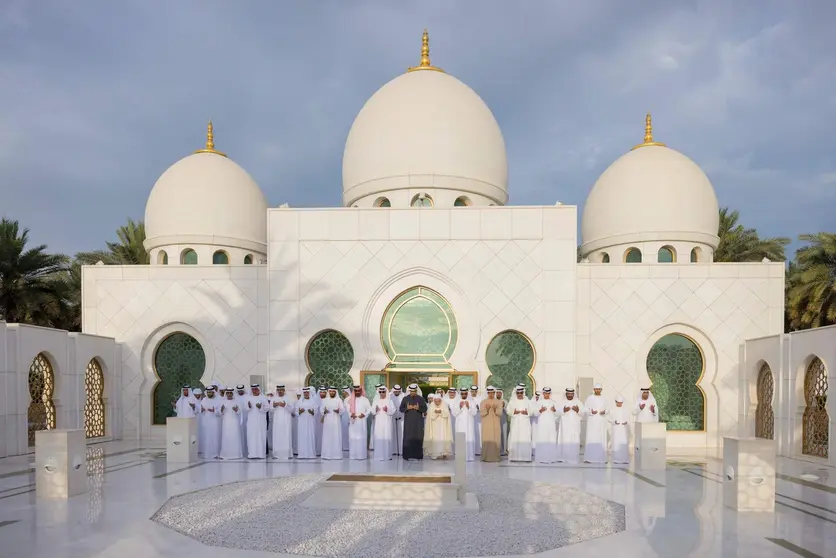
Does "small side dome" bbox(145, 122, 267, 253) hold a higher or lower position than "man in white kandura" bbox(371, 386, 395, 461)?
A: higher

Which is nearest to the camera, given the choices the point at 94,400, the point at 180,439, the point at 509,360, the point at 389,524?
the point at 389,524

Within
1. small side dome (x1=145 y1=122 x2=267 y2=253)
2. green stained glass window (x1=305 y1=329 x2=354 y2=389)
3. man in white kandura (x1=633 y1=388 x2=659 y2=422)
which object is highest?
small side dome (x1=145 y1=122 x2=267 y2=253)

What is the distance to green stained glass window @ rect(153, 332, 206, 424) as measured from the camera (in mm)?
14227

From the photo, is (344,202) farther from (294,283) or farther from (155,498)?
(155,498)

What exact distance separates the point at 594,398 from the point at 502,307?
2.82m

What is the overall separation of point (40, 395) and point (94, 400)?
153cm

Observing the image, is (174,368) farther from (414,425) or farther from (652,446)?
(652,446)

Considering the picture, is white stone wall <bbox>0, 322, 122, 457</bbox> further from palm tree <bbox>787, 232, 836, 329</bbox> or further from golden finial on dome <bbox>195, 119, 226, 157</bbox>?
palm tree <bbox>787, 232, 836, 329</bbox>

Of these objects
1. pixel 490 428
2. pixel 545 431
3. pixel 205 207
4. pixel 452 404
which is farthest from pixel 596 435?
pixel 205 207

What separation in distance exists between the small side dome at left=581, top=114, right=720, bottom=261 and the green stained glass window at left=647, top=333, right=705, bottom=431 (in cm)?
320

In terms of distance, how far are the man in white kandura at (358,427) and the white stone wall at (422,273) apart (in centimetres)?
184

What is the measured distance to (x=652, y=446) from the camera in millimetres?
9633

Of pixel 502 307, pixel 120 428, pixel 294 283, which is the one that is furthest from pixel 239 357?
pixel 502 307

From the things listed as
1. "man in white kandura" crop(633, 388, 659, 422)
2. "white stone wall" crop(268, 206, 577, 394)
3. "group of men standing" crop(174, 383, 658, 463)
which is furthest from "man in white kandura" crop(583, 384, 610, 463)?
"white stone wall" crop(268, 206, 577, 394)
